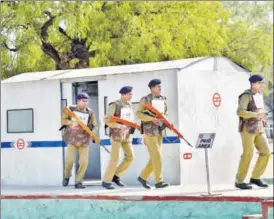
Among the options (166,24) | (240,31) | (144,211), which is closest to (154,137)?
(144,211)

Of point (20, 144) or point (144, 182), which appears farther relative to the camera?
point (20, 144)

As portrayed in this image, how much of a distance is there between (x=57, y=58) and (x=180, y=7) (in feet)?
14.7

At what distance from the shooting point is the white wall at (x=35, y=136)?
14.5m

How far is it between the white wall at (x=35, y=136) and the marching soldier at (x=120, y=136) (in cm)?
178

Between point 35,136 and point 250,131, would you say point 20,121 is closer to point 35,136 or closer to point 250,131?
point 35,136

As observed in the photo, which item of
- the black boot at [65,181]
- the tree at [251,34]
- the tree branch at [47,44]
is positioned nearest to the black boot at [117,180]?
the black boot at [65,181]

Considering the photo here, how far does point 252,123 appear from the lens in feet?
38.5

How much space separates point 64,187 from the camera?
1375 centimetres

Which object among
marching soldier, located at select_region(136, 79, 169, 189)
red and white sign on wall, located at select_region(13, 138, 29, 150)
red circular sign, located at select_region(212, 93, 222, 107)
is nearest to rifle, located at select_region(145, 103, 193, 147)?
marching soldier, located at select_region(136, 79, 169, 189)

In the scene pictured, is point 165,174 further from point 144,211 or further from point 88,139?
point 144,211

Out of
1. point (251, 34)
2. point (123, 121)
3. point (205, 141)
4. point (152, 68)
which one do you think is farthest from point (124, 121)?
point (251, 34)

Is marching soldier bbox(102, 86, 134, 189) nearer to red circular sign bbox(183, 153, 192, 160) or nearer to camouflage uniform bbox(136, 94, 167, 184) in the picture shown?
camouflage uniform bbox(136, 94, 167, 184)

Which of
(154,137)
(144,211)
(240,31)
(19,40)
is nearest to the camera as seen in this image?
(144,211)

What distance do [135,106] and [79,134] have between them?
3.62 ft
